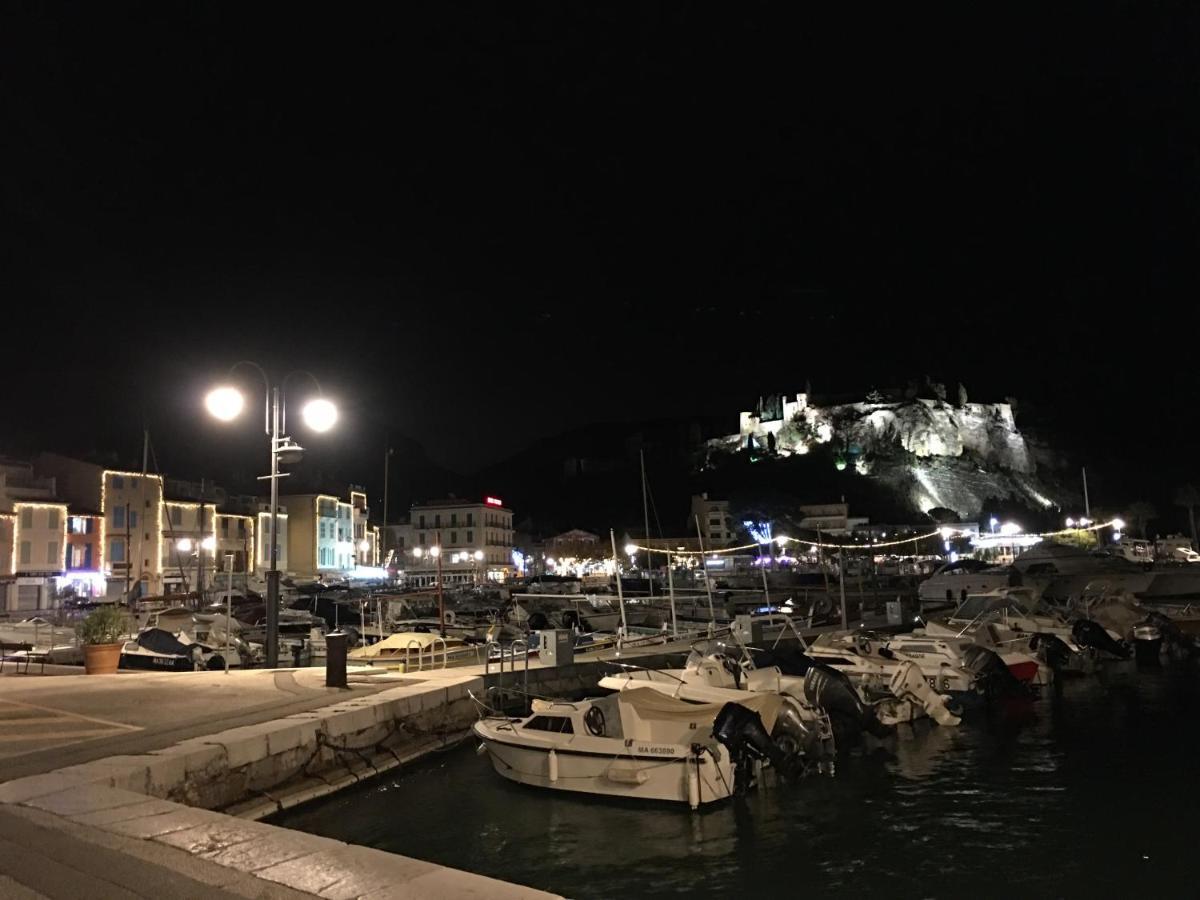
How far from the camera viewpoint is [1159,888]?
9250mm

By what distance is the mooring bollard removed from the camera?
1577 cm

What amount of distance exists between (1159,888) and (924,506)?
136 metres

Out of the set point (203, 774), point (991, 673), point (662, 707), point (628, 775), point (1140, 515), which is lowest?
point (991, 673)

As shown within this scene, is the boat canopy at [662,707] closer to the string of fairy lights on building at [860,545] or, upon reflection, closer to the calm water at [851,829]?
the calm water at [851,829]

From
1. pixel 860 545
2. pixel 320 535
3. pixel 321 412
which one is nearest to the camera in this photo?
pixel 321 412

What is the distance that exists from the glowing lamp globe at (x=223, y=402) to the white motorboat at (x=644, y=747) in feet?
23.2

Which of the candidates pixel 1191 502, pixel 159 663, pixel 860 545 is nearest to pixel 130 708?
pixel 159 663

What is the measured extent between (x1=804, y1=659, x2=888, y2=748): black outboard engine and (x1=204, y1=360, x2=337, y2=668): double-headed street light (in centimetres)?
1056

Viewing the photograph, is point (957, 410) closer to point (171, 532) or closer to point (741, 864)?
point (171, 532)

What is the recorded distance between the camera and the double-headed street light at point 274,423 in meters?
13.9

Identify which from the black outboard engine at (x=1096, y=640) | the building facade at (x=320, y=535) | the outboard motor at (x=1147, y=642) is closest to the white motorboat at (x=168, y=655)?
the black outboard engine at (x=1096, y=640)

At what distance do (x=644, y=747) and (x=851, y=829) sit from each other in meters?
3.23

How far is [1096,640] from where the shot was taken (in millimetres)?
30703

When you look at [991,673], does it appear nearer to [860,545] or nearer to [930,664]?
[930,664]
